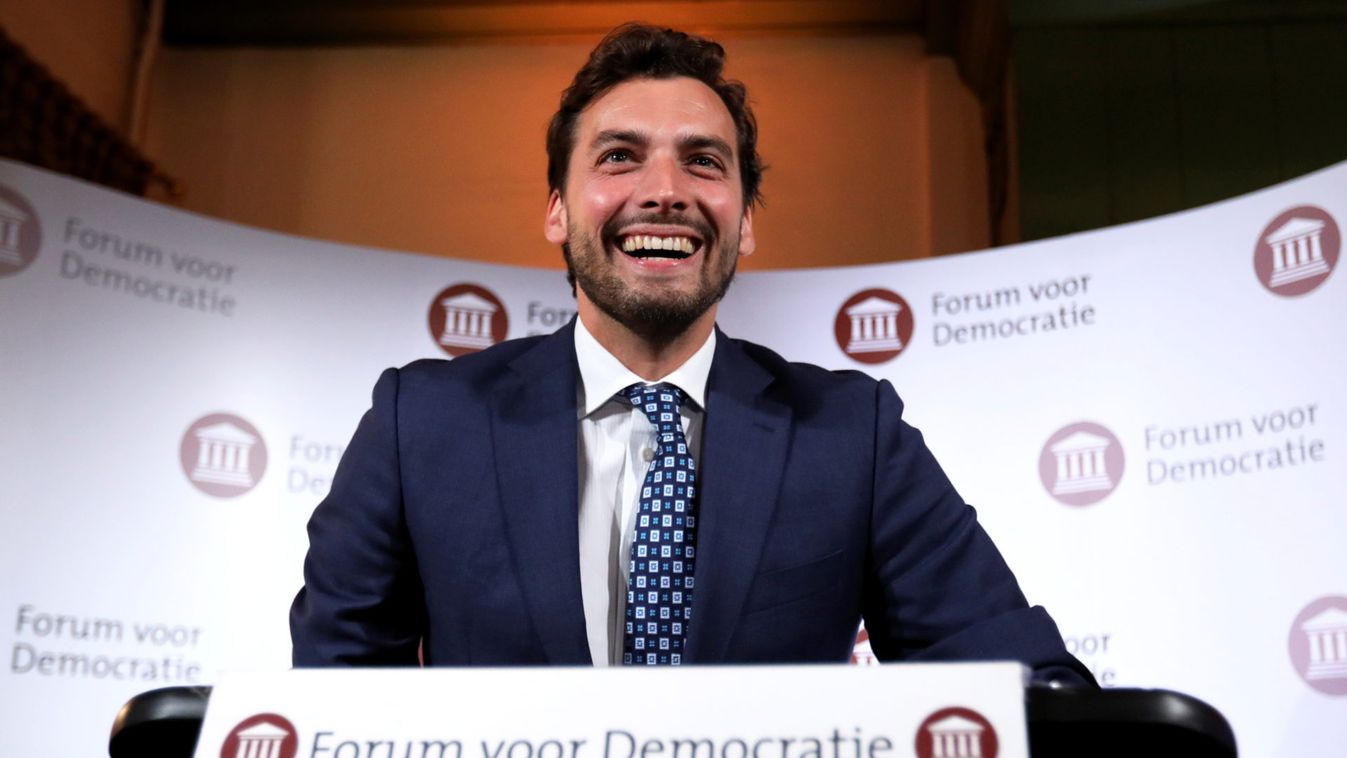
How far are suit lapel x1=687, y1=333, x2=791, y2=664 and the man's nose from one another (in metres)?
0.20

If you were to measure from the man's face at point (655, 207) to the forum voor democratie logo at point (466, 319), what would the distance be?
1.53 m

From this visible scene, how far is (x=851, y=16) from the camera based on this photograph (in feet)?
14.6

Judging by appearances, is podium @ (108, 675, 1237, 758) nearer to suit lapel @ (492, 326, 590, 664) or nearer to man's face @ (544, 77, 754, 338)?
suit lapel @ (492, 326, 590, 664)

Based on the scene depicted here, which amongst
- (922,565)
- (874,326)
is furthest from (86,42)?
(922,565)

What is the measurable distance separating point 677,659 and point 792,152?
3.12 m

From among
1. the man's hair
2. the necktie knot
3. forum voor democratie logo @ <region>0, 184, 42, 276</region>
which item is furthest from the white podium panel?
forum voor democratie logo @ <region>0, 184, 42, 276</region>

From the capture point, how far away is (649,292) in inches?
64.4

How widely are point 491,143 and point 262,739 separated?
A: 373 cm

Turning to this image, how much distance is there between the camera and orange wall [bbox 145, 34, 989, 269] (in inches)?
168

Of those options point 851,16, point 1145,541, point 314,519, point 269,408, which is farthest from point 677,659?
point 851,16

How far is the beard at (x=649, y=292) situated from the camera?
64.4 inches

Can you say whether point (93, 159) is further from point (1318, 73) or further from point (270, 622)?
point (1318, 73)

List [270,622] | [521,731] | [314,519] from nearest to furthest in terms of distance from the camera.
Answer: [521,731] → [314,519] → [270,622]

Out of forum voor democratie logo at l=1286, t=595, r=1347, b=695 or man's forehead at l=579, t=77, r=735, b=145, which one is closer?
man's forehead at l=579, t=77, r=735, b=145
